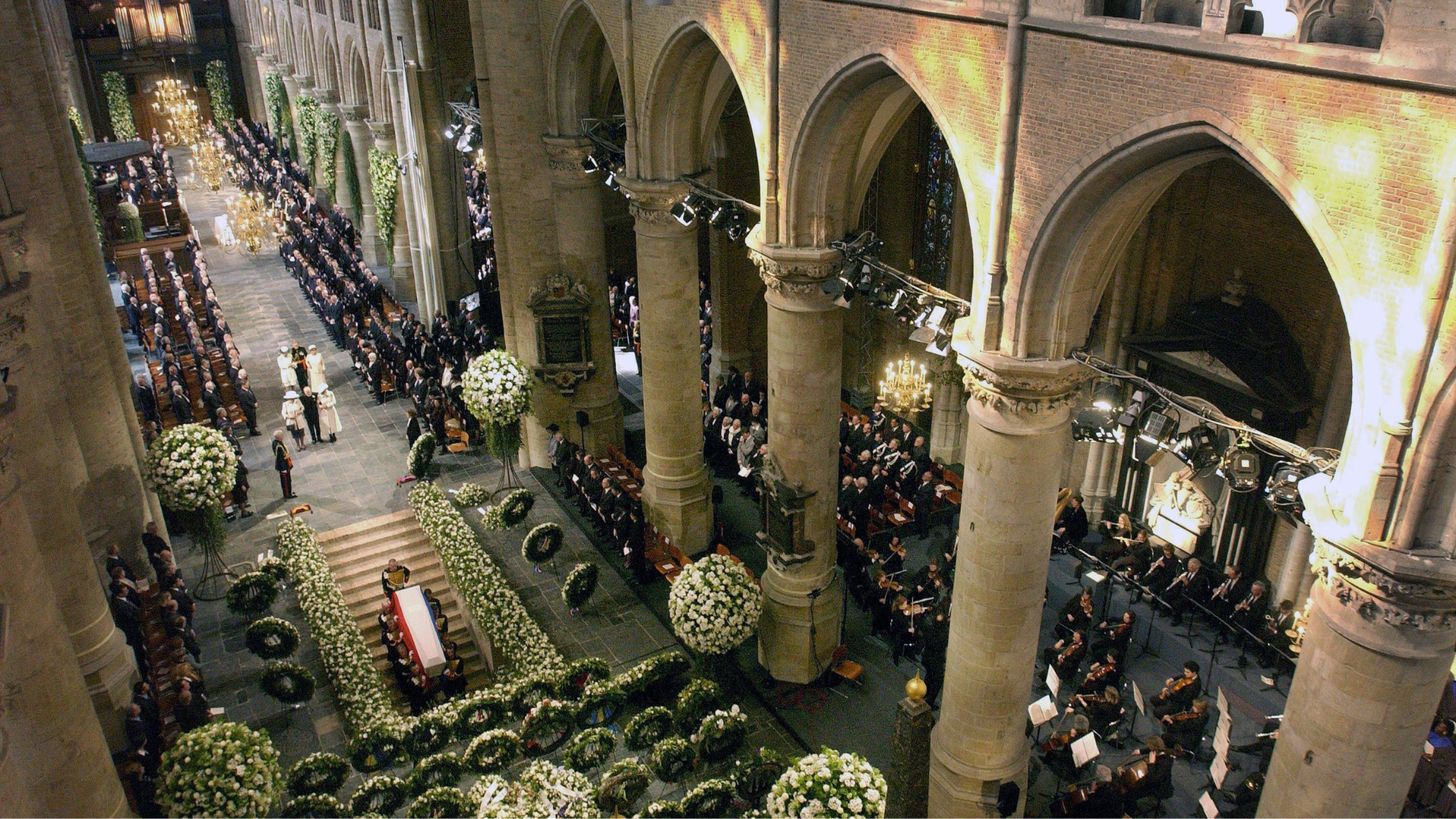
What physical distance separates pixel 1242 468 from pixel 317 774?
10.0 m

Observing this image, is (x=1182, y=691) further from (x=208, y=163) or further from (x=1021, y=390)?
(x=208, y=163)

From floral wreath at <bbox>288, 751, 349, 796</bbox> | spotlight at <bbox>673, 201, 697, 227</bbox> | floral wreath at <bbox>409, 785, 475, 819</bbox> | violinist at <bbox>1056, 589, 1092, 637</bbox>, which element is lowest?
floral wreath at <bbox>288, 751, 349, 796</bbox>

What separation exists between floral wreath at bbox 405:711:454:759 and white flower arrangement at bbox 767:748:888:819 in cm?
460

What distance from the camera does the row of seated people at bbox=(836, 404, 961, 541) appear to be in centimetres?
1709

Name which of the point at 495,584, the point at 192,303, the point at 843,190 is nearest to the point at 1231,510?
the point at 843,190

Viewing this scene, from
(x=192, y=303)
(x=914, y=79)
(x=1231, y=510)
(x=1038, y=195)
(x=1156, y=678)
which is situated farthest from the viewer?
(x=192, y=303)

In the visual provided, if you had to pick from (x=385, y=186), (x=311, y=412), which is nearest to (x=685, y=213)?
(x=311, y=412)

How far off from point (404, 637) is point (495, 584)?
157 cm

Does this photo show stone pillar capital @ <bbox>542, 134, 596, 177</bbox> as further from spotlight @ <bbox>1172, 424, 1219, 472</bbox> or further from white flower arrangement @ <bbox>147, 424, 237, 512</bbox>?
spotlight @ <bbox>1172, 424, 1219, 472</bbox>

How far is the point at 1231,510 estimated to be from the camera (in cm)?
1562

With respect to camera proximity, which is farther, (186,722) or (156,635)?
(156,635)

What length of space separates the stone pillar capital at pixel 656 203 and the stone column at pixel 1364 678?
32.7 feet

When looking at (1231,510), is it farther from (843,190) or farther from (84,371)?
(84,371)

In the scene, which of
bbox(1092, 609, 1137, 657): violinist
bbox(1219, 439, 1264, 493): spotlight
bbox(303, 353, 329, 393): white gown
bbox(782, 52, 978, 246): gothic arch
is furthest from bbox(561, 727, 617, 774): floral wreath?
bbox(303, 353, 329, 393): white gown
